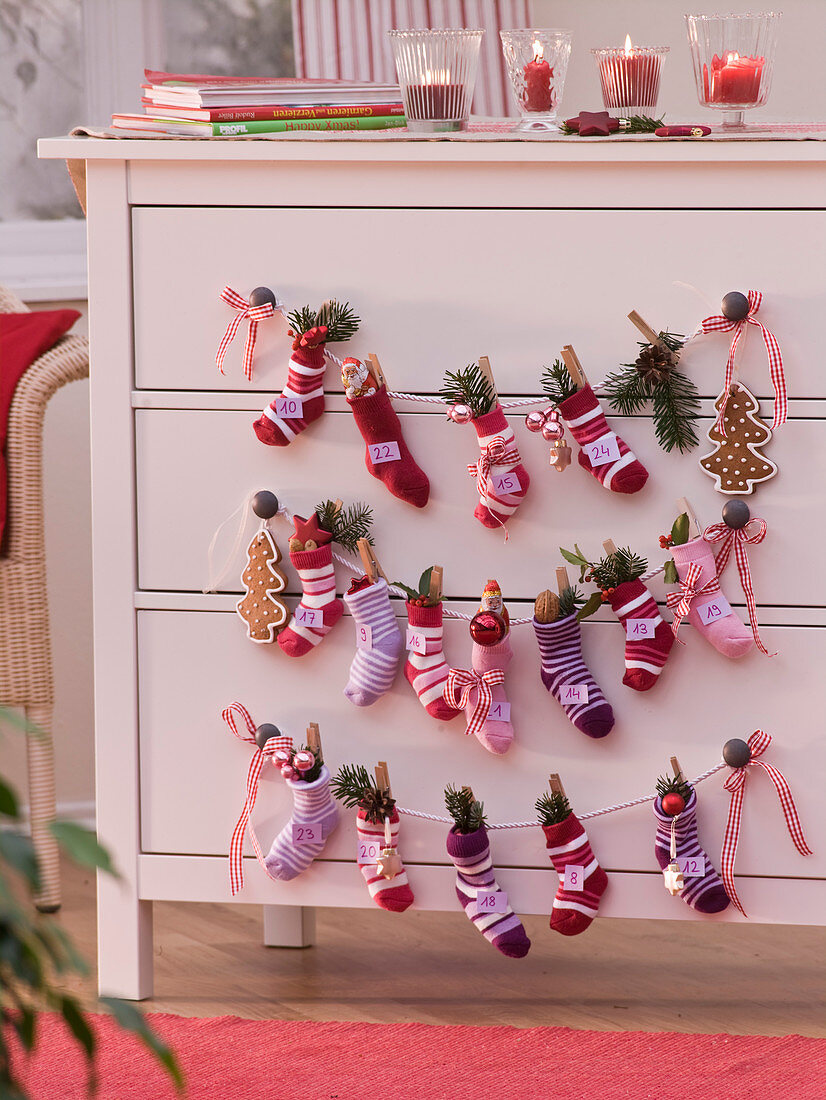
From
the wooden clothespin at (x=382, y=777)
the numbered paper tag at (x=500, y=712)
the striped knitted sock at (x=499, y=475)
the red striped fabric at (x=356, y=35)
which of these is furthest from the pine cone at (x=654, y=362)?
the red striped fabric at (x=356, y=35)

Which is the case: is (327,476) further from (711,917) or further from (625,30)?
(625,30)

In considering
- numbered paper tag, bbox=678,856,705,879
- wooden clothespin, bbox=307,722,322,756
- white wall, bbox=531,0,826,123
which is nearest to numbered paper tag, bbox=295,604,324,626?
wooden clothespin, bbox=307,722,322,756

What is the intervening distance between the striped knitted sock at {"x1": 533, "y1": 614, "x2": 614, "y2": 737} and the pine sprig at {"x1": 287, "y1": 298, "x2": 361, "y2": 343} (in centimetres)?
34

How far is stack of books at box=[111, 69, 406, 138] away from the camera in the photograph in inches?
49.4

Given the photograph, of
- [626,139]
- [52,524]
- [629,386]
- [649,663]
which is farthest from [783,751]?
[52,524]

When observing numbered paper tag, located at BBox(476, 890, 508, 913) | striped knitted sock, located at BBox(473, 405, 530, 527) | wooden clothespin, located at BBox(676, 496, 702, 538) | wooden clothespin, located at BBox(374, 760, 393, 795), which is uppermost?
striped knitted sock, located at BBox(473, 405, 530, 527)

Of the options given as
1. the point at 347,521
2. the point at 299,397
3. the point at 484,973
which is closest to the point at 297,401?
the point at 299,397

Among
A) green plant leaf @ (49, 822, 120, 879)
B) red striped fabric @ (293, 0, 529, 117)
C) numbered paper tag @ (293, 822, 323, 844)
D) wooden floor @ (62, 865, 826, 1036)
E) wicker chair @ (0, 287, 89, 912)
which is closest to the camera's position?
green plant leaf @ (49, 822, 120, 879)

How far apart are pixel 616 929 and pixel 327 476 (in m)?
0.76

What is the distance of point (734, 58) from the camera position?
1.24 meters

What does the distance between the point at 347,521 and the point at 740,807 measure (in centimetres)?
48

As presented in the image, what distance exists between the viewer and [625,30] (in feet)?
7.02

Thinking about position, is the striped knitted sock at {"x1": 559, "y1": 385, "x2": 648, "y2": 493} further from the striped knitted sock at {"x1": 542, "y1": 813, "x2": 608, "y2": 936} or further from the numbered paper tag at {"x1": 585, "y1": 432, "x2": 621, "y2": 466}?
the striped knitted sock at {"x1": 542, "y1": 813, "x2": 608, "y2": 936}

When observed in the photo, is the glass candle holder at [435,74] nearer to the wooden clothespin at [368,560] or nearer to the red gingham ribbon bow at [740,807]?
the wooden clothespin at [368,560]
